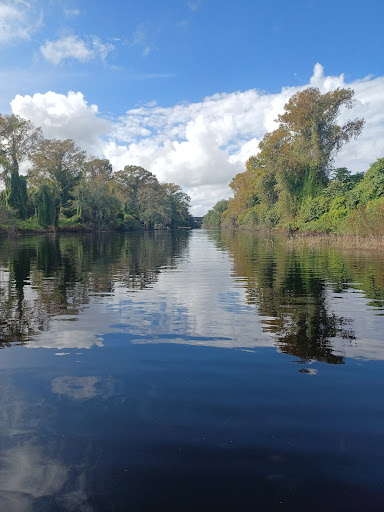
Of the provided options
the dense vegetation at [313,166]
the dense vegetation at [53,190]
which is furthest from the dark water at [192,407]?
the dense vegetation at [53,190]

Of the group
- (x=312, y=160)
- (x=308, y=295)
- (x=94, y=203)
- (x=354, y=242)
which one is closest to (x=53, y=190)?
(x=94, y=203)

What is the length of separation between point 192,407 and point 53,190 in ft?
258

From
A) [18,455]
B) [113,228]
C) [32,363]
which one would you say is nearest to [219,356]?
[32,363]

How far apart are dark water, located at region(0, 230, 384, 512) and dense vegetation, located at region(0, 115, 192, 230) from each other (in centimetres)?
5994

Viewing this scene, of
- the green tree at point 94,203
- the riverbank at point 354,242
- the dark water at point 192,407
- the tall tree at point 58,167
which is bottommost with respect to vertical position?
the dark water at point 192,407

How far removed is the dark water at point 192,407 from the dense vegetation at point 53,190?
5994 centimetres

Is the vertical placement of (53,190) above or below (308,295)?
above

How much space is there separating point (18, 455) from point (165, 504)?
1.81 metres

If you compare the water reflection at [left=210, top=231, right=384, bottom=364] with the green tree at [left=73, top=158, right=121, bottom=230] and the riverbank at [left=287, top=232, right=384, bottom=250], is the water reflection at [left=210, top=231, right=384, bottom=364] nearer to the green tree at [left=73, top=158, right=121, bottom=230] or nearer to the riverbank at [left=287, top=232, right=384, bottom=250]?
the riverbank at [left=287, top=232, right=384, bottom=250]

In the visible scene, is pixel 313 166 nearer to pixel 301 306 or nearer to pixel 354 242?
pixel 354 242

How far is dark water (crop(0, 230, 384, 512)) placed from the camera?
363cm

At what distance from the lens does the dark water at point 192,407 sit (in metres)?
3.63

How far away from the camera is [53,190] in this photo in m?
77.2

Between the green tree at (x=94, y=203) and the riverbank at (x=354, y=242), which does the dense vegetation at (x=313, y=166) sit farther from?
the green tree at (x=94, y=203)
